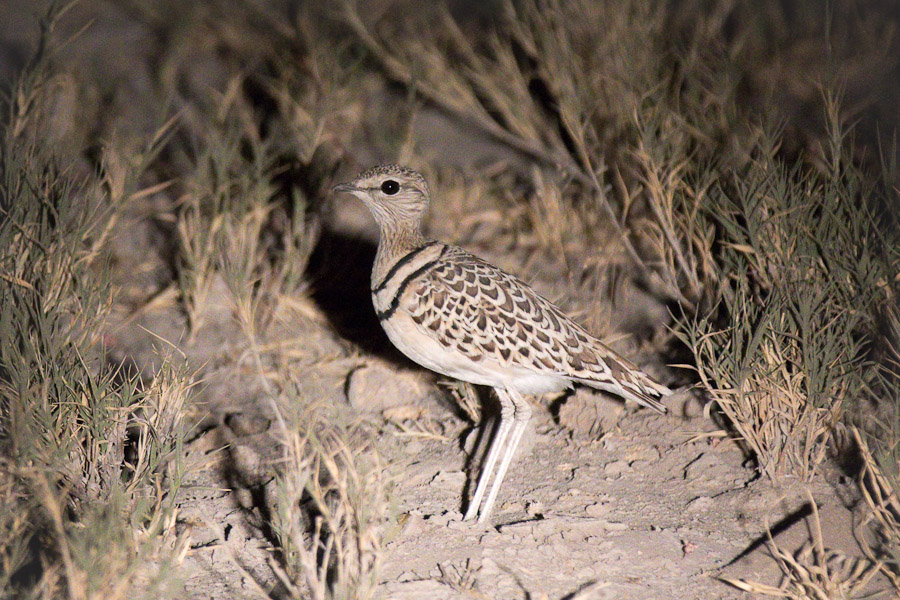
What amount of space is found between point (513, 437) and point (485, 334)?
13.9 inches

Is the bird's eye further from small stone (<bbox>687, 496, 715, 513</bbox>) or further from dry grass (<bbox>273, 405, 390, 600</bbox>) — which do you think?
small stone (<bbox>687, 496, 715, 513</bbox>)

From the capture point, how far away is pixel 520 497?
2793 millimetres

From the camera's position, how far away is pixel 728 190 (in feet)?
11.0

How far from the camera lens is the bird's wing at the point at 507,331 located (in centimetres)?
274

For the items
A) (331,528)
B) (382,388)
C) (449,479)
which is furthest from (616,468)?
(331,528)

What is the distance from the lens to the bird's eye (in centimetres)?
296

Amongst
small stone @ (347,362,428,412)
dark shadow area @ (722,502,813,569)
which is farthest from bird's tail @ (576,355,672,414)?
small stone @ (347,362,428,412)

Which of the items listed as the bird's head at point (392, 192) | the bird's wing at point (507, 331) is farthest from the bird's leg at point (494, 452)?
the bird's head at point (392, 192)

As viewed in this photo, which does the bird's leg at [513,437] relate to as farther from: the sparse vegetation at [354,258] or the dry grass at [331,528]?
the dry grass at [331,528]

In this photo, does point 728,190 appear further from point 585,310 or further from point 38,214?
point 38,214

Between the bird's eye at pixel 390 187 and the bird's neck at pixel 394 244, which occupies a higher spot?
the bird's eye at pixel 390 187

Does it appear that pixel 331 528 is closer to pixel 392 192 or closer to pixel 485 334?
pixel 485 334

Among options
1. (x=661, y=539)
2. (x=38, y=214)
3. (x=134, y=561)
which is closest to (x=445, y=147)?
(x=38, y=214)

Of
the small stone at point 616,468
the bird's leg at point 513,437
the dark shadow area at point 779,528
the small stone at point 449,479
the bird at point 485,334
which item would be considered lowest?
the small stone at point 449,479
